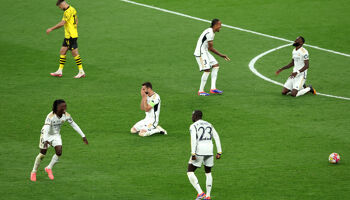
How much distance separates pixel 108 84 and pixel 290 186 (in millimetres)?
10458

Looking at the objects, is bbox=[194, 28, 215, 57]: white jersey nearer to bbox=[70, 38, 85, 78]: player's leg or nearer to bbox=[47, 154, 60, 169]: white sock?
bbox=[70, 38, 85, 78]: player's leg

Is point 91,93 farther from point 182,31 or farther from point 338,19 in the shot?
point 338,19

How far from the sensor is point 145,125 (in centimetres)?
1922

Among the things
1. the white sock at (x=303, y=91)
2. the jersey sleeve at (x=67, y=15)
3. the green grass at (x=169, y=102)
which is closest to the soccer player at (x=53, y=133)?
the green grass at (x=169, y=102)

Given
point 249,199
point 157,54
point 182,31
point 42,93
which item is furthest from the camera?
point 182,31

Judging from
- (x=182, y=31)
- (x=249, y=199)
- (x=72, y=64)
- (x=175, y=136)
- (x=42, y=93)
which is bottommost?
(x=249, y=199)

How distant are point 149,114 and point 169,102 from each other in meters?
3.15

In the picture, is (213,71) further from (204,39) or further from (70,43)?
(70,43)

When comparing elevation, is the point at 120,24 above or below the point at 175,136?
above

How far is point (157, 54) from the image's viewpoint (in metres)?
27.6

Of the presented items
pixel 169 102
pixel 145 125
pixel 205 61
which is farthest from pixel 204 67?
pixel 145 125

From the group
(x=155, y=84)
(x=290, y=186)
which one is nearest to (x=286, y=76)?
(x=155, y=84)

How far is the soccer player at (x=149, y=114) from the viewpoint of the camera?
18891mm

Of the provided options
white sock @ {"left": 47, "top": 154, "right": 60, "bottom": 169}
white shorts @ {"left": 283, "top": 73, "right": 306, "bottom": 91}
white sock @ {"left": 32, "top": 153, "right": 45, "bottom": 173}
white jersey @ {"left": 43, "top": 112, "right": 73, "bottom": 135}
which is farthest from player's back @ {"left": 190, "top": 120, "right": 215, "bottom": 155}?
white shorts @ {"left": 283, "top": 73, "right": 306, "bottom": 91}
